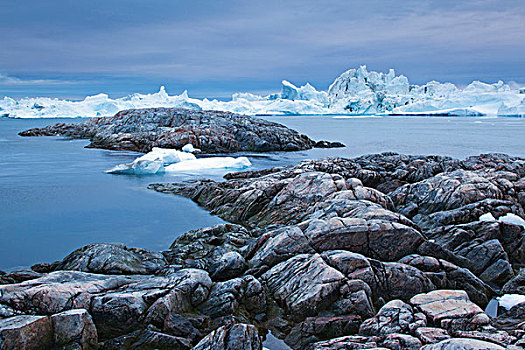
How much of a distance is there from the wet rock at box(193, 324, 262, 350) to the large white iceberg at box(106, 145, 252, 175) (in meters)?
17.2

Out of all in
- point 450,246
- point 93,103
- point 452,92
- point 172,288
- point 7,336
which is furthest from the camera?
point 452,92

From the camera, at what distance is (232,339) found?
4.99 meters

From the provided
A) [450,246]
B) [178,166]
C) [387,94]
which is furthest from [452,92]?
[450,246]

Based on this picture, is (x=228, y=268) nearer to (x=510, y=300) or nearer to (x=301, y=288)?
(x=301, y=288)

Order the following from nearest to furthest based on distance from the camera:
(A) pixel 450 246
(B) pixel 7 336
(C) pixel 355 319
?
(B) pixel 7 336
(C) pixel 355 319
(A) pixel 450 246

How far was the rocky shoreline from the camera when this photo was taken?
520 centimetres

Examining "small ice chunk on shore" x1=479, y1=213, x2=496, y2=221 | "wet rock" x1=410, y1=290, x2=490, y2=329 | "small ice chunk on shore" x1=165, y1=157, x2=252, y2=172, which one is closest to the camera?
"wet rock" x1=410, y1=290, x2=490, y2=329

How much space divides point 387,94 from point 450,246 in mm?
122263

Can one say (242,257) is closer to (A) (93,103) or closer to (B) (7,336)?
(B) (7,336)

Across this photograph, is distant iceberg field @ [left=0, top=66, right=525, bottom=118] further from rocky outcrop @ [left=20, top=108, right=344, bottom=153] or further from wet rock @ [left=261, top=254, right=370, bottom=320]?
wet rock @ [left=261, top=254, right=370, bottom=320]

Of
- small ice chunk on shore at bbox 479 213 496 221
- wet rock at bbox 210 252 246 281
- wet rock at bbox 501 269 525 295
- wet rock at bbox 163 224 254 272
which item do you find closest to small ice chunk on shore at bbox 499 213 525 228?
small ice chunk on shore at bbox 479 213 496 221

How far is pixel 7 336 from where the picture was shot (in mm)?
4773

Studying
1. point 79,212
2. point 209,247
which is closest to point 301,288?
point 209,247

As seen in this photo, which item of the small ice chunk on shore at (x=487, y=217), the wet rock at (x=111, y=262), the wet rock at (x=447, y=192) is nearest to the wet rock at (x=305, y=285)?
the wet rock at (x=111, y=262)
